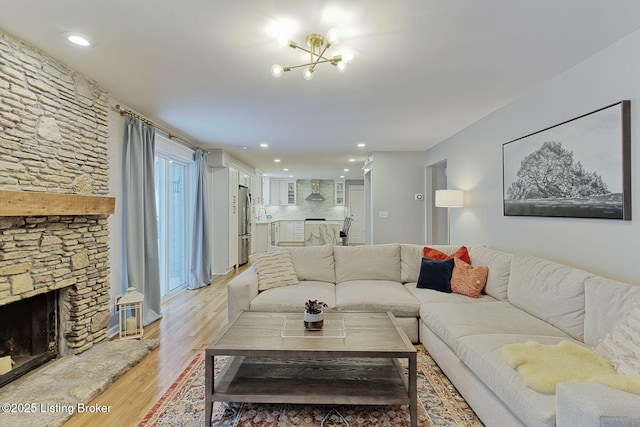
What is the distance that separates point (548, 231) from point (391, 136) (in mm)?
2686

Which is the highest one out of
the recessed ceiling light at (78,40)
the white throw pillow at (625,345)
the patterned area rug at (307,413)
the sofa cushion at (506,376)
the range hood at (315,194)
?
the recessed ceiling light at (78,40)

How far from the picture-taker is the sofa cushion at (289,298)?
2973 millimetres

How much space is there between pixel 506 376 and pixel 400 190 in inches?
194

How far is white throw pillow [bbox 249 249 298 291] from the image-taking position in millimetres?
3408

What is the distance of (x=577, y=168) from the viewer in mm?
2598

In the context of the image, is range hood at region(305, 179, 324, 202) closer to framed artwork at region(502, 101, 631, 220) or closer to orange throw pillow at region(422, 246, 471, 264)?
orange throw pillow at region(422, 246, 471, 264)

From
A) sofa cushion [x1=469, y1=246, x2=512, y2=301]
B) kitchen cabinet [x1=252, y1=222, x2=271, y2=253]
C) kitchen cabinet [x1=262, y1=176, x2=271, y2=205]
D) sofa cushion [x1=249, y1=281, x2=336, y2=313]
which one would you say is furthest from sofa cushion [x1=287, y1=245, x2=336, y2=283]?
kitchen cabinet [x1=262, y1=176, x2=271, y2=205]

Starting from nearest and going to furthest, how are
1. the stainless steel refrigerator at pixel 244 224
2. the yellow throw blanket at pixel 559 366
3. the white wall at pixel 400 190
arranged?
1. the yellow throw blanket at pixel 559 366
2. the white wall at pixel 400 190
3. the stainless steel refrigerator at pixel 244 224

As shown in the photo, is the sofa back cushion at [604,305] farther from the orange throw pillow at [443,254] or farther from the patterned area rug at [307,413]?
the orange throw pillow at [443,254]

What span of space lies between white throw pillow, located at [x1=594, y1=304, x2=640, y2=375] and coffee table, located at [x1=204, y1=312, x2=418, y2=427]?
3.22 feet

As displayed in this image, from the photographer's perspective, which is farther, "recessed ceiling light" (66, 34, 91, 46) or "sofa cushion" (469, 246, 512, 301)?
"sofa cushion" (469, 246, 512, 301)

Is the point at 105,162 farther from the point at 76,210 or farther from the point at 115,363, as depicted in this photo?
the point at 115,363

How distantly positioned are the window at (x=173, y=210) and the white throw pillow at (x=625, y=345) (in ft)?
15.8

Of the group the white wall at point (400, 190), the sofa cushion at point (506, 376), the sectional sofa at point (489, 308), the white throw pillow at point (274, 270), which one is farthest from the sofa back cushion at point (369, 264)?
the white wall at point (400, 190)
